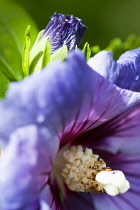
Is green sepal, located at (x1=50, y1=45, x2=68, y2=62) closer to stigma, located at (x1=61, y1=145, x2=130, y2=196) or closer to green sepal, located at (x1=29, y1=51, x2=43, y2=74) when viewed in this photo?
green sepal, located at (x1=29, y1=51, x2=43, y2=74)

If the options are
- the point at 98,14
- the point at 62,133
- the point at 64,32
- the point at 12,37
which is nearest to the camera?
the point at 62,133

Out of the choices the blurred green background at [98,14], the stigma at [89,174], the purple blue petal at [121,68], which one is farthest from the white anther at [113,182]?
the blurred green background at [98,14]

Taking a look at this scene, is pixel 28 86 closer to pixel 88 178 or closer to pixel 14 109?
pixel 14 109

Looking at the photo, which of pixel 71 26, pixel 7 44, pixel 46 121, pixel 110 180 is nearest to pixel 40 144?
pixel 46 121

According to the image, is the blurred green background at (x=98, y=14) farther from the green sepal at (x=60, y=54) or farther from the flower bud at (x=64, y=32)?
the green sepal at (x=60, y=54)

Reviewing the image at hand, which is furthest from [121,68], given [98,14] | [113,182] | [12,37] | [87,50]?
[98,14]

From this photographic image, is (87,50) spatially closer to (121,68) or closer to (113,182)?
(121,68)
